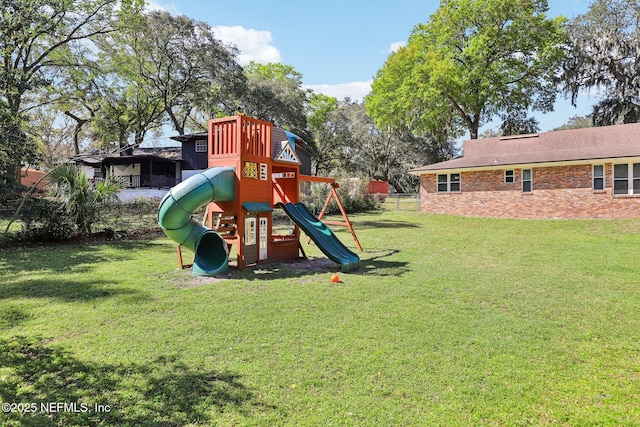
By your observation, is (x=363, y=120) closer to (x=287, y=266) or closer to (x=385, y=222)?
(x=385, y=222)

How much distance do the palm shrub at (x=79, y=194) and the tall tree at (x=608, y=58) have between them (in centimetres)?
3194

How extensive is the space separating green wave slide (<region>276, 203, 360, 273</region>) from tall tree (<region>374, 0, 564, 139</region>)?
2137 centimetres

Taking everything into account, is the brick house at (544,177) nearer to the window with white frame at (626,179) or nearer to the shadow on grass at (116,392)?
the window with white frame at (626,179)

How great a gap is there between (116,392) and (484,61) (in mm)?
31167

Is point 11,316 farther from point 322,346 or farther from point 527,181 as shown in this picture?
point 527,181

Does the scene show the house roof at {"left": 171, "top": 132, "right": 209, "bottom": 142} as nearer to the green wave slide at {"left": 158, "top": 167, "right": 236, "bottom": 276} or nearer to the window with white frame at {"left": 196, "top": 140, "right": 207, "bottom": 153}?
the window with white frame at {"left": 196, "top": 140, "right": 207, "bottom": 153}

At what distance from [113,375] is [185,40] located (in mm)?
29735

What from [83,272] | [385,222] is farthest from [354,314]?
[385,222]

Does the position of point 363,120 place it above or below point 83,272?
above

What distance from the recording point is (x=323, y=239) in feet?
29.3

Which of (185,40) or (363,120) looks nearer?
(185,40)

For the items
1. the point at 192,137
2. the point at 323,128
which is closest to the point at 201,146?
the point at 192,137

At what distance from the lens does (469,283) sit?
709cm

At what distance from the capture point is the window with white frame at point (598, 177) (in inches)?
686
